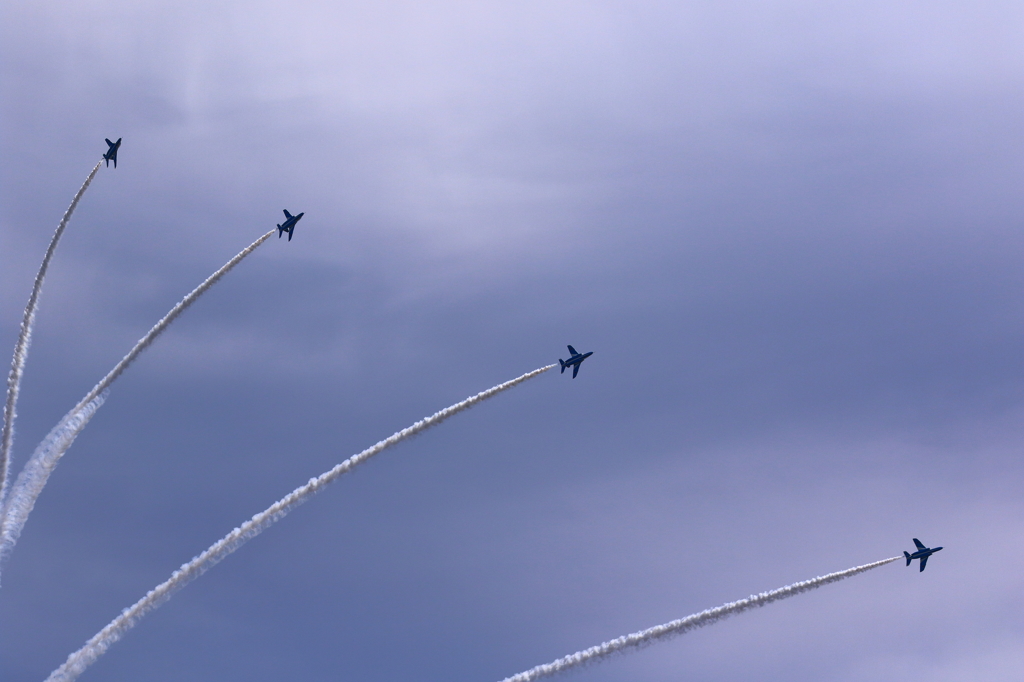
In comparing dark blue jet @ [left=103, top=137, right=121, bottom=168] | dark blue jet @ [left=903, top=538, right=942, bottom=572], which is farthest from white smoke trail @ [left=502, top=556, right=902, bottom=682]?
dark blue jet @ [left=103, top=137, right=121, bottom=168]

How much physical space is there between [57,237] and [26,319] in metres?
11.6

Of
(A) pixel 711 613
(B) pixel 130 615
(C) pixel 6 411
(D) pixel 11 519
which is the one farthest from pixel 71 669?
(A) pixel 711 613

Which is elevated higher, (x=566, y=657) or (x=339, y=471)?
(x=339, y=471)

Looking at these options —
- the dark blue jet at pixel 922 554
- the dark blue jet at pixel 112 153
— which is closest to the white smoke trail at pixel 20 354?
the dark blue jet at pixel 112 153

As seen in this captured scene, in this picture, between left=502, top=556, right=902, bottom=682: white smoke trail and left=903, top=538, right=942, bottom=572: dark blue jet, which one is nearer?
left=502, top=556, right=902, bottom=682: white smoke trail

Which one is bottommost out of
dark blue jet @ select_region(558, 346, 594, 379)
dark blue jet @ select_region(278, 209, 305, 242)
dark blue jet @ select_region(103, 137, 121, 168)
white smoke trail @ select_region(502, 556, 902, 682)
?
white smoke trail @ select_region(502, 556, 902, 682)

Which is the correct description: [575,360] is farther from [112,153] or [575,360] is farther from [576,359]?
Answer: [112,153]

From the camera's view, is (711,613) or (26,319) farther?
(26,319)

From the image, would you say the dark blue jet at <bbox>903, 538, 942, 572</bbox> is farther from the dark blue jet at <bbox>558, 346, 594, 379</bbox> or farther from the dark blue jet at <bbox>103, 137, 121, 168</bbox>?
the dark blue jet at <bbox>103, 137, 121, 168</bbox>

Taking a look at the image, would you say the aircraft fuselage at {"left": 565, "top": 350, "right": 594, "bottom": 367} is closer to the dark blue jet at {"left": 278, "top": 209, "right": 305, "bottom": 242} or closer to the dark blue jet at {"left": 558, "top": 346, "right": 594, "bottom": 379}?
the dark blue jet at {"left": 558, "top": 346, "right": 594, "bottom": 379}

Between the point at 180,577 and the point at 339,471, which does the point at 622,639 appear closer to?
the point at 339,471

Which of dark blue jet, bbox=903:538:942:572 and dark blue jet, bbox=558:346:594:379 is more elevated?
dark blue jet, bbox=558:346:594:379

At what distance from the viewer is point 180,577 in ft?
399

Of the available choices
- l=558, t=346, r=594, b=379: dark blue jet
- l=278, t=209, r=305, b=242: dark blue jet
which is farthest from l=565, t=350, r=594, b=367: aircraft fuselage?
l=278, t=209, r=305, b=242: dark blue jet
